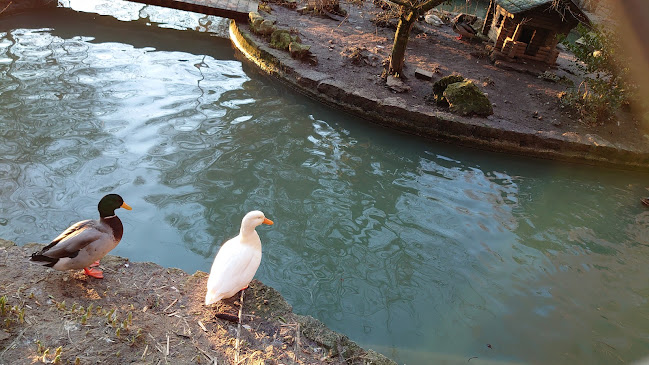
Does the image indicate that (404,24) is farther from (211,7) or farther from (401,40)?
(211,7)

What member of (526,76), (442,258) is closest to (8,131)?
(442,258)

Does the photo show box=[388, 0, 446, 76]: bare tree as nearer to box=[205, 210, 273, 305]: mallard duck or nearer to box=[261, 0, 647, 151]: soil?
box=[261, 0, 647, 151]: soil

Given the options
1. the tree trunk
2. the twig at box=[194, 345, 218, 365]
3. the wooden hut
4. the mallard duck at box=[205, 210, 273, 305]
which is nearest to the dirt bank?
the tree trunk

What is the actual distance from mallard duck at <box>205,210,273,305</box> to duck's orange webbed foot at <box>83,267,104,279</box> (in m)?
0.97

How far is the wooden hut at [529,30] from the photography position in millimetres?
10586

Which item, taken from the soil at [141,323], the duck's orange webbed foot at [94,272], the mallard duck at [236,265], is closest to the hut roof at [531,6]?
the mallard duck at [236,265]

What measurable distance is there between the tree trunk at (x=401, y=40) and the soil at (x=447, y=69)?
1.11ft

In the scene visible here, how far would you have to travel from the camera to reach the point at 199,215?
5.64m

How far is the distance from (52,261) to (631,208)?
7821 millimetres

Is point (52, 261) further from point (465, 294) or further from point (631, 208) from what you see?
point (631, 208)

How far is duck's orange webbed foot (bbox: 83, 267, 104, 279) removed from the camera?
3789mm

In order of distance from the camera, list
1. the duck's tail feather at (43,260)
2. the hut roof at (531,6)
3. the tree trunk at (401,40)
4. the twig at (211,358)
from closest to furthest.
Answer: the twig at (211,358) → the duck's tail feather at (43,260) → the tree trunk at (401,40) → the hut roof at (531,6)

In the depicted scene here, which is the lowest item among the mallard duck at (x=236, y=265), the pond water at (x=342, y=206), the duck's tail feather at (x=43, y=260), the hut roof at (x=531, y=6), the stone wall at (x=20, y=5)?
the pond water at (x=342, y=206)

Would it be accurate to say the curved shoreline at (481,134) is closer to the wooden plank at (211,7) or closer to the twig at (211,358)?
the wooden plank at (211,7)
